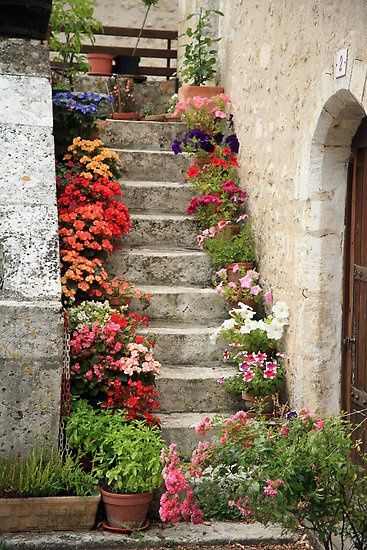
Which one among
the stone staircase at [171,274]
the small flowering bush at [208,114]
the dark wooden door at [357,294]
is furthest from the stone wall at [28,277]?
the dark wooden door at [357,294]

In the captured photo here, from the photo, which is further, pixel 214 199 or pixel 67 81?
pixel 67 81

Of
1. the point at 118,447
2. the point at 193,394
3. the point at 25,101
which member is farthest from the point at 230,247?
the point at 118,447

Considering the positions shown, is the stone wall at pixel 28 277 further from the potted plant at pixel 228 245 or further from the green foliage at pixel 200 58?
the green foliage at pixel 200 58

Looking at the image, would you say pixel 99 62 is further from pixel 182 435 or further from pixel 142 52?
pixel 182 435

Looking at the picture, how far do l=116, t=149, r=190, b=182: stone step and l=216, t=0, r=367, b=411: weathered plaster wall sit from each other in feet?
4.30

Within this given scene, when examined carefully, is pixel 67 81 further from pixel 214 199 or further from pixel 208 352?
pixel 208 352

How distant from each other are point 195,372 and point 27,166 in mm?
1764

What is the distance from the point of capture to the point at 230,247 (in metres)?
7.34

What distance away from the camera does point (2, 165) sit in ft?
20.9

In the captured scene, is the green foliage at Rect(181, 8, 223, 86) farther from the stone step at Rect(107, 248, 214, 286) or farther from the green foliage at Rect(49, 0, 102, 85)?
the stone step at Rect(107, 248, 214, 286)

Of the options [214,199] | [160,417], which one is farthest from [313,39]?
[160,417]

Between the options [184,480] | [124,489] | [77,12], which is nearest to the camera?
[184,480]

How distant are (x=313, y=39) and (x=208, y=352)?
2.24 meters

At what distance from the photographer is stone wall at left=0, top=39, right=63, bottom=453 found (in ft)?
17.5
